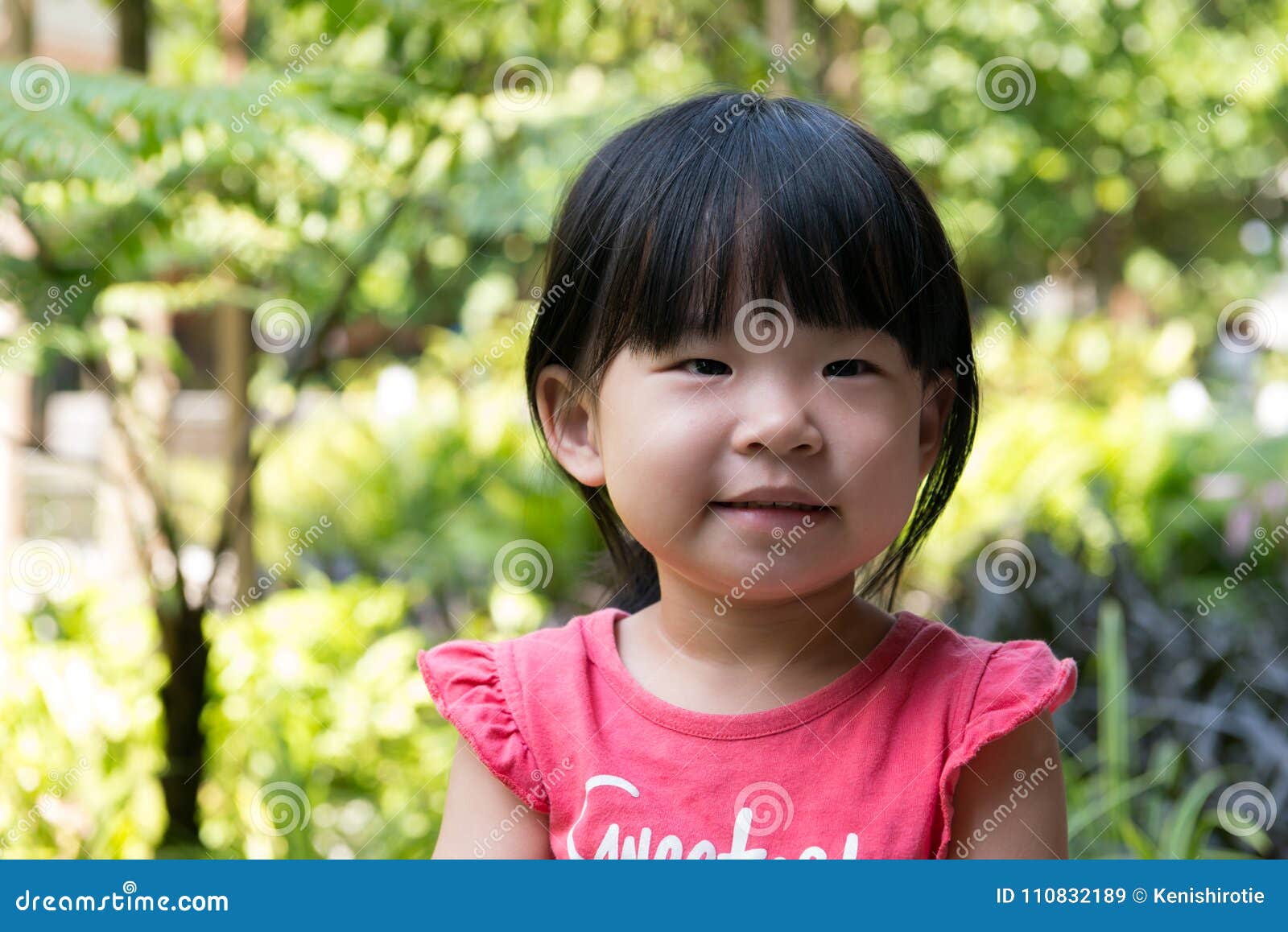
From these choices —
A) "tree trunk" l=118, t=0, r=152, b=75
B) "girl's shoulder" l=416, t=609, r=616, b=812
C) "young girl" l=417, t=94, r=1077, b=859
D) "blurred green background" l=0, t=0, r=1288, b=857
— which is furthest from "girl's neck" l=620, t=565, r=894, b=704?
"tree trunk" l=118, t=0, r=152, b=75

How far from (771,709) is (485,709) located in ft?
0.98

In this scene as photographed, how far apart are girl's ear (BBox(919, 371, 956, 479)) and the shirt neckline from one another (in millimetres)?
171

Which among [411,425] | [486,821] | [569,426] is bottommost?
[411,425]

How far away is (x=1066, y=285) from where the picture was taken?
11.1 metres

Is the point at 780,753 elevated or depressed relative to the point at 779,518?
depressed

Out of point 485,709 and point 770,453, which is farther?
point 485,709

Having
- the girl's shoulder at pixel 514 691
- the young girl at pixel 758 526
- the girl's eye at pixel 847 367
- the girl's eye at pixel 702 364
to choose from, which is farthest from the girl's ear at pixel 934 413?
the girl's shoulder at pixel 514 691

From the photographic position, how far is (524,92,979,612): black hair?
4.09 feet

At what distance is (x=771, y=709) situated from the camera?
1.34 metres

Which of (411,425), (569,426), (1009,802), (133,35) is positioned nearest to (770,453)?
(569,426)

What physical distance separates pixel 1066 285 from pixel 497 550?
7.37 m

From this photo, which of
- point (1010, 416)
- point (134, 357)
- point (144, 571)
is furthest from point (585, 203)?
point (1010, 416)

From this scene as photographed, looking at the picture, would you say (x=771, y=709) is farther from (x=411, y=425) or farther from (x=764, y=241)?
(x=411, y=425)

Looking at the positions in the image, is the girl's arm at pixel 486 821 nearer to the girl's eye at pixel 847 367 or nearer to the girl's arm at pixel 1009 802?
the girl's arm at pixel 1009 802
